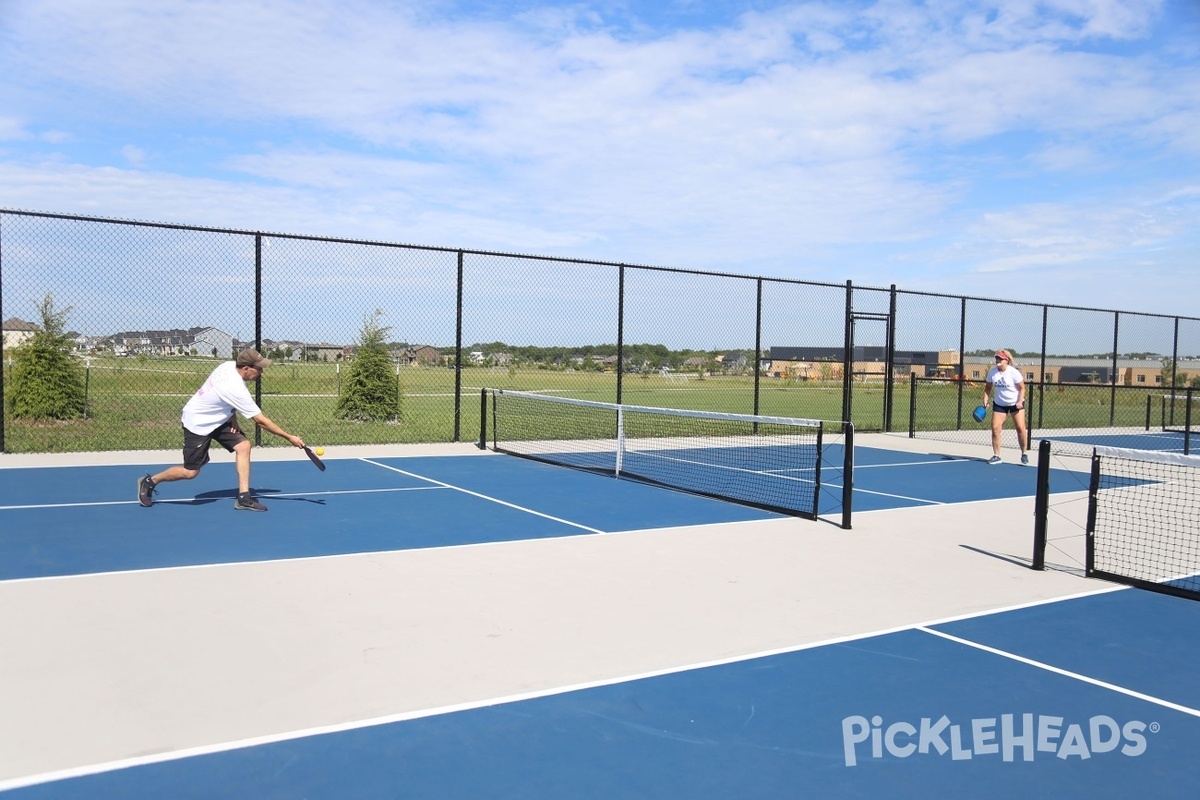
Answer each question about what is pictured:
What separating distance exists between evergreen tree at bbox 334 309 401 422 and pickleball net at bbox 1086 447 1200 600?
13.5m

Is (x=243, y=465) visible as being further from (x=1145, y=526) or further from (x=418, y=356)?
(x=418, y=356)

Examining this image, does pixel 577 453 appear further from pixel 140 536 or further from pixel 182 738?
pixel 182 738

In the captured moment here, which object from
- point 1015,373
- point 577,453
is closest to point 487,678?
Result: point 577,453

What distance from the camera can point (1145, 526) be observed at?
8.73m

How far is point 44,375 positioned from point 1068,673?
16.7 metres

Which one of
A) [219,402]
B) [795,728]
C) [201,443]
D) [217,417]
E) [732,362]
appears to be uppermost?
[732,362]

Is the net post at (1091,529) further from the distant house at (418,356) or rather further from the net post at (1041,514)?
the distant house at (418,356)

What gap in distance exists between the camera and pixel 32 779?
3.11 m

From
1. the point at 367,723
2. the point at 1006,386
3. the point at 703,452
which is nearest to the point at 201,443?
the point at 367,723

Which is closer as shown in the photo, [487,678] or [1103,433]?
[487,678]

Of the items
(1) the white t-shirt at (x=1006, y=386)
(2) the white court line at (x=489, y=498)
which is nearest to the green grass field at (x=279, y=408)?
(2) the white court line at (x=489, y=498)

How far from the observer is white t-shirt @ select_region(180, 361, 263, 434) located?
8.03 m

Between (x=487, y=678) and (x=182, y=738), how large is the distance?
1313 mm

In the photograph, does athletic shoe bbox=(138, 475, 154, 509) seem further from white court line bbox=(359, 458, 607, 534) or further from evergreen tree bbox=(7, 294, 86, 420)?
evergreen tree bbox=(7, 294, 86, 420)
